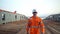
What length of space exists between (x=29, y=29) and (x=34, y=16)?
0.53m

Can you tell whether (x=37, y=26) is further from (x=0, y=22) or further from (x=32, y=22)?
(x=0, y=22)

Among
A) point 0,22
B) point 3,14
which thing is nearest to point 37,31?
point 0,22

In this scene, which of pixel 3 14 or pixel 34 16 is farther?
pixel 3 14

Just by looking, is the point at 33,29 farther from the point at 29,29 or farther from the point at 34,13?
the point at 34,13

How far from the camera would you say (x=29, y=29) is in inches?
217

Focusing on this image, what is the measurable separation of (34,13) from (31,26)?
1.63 ft

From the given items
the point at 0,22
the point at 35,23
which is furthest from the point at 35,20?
the point at 0,22

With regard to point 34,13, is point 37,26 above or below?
below

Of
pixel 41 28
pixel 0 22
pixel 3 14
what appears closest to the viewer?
pixel 41 28

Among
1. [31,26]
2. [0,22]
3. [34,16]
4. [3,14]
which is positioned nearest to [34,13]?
[34,16]

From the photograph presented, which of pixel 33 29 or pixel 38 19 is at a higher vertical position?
pixel 38 19

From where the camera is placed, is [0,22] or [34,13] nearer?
[34,13]

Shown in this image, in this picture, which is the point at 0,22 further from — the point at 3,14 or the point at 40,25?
the point at 40,25

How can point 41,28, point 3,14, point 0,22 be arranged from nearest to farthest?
1. point 41,28
2. point 0,22
3. point 3,14
